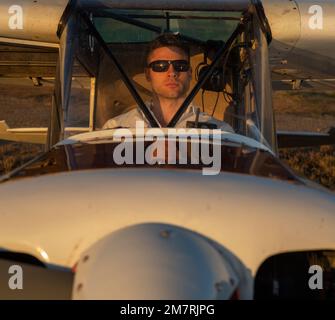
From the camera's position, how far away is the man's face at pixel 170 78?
392cm

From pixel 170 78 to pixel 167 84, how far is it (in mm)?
52

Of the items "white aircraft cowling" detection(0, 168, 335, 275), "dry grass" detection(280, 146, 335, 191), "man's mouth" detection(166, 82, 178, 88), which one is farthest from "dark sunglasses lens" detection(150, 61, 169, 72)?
"dry grass" detection(280, 146, 335, 191)

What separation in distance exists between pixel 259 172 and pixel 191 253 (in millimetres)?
721

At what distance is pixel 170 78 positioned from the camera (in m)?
3.98

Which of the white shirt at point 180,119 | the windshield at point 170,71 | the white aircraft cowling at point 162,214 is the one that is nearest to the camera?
the white aircraft cowling at point 162,214

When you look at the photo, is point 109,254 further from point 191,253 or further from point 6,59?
point 6,59

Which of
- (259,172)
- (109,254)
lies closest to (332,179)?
(259,172)

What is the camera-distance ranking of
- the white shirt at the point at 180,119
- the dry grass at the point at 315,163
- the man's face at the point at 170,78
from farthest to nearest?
1. the dry grass at the point at 315,163
2. the man's face at the point at 170,78
3. the white shirt at the point at 180,119

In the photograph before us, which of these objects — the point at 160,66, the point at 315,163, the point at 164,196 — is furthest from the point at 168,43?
the point at 315,163

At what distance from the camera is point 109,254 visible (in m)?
1.89

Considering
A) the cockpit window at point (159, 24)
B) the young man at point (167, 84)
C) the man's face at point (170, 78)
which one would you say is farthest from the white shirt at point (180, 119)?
the cockpit window at point (159, 24)

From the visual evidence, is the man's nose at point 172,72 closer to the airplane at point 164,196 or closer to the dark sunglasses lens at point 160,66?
the dark sunglasses lens at point 160,66

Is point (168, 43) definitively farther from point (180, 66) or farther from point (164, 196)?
point (164, 196)

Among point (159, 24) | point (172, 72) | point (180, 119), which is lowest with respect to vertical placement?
point (180, 119)
